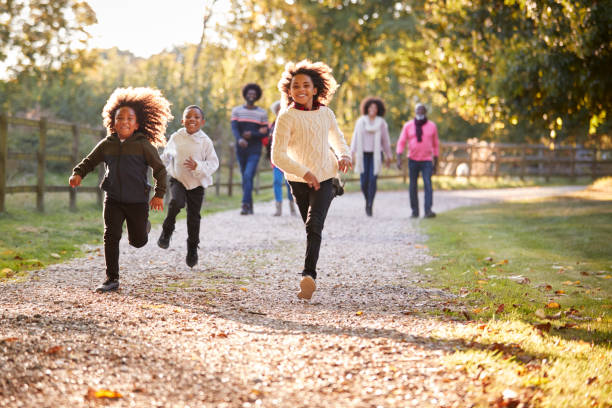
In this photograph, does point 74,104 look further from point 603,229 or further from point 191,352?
point 191,352

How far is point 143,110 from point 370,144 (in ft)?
24.7

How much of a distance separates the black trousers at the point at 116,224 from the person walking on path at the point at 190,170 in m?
1.26

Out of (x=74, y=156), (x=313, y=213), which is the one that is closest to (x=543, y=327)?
(x=313, y=213)

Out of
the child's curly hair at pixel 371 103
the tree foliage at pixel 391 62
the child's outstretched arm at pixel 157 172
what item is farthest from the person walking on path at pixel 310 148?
the child's curly hair at pixel 371 103

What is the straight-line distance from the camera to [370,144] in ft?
42.2

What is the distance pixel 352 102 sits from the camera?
31406 mm

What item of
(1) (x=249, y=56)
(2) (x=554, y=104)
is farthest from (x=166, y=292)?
(1) (x=249, y=56)

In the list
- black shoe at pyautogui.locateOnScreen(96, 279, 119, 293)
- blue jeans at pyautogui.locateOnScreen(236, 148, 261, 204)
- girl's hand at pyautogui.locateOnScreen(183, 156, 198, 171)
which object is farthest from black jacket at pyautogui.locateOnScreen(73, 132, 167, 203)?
blue jeans at pyautogui.locateOnScreen(236, 148, 261, 204)

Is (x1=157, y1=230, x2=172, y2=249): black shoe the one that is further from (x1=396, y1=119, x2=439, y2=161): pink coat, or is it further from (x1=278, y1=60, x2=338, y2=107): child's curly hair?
(x1=396, y1=119, x2=439, y2=161): pink coat

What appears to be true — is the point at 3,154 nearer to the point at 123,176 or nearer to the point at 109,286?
the point at 123,176

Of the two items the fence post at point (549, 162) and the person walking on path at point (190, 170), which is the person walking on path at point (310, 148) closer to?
the person walking on path at point (190, 170)

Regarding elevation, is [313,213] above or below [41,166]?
below

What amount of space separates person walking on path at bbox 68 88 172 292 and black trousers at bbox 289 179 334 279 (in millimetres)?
1144

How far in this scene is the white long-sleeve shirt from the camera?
22.7ft
